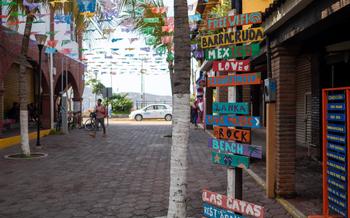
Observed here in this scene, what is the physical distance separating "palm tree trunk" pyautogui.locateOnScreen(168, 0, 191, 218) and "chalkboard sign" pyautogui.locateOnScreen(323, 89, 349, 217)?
1751 millimetres

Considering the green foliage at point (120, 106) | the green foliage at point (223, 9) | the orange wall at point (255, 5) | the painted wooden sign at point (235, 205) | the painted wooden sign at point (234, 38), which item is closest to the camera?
the painted wooden sign at point (235, 205)

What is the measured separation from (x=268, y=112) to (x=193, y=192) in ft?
6.64

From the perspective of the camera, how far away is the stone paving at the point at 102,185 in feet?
21.6

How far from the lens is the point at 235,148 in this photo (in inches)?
188

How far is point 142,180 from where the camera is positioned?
353 inches

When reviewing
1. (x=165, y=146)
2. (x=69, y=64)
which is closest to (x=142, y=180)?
(x=165, y=146)

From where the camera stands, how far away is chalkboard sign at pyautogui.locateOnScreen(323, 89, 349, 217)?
193 inches

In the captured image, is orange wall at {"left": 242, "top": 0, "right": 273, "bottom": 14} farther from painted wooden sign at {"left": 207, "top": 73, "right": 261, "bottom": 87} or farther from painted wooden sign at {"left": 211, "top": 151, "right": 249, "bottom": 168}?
painted wooden sign at {"left": 211, "top": 151, "right": 249, "bottom": 168}

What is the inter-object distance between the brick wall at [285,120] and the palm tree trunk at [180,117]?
7.15ft

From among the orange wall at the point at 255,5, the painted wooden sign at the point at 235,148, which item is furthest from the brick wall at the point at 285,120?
the orange wall at the point at 255,5

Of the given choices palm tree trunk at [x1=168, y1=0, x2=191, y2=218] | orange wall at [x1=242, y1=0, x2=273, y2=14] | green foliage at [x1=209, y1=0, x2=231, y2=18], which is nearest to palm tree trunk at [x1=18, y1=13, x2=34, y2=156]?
green foliage at [x1=209, y1=0, x2=231, y2=18]

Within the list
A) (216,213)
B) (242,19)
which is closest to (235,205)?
(216,213)

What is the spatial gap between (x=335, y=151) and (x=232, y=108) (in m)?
1.40

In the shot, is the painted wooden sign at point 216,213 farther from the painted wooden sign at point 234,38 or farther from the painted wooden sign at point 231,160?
the painted wooden sign at point 234,38
